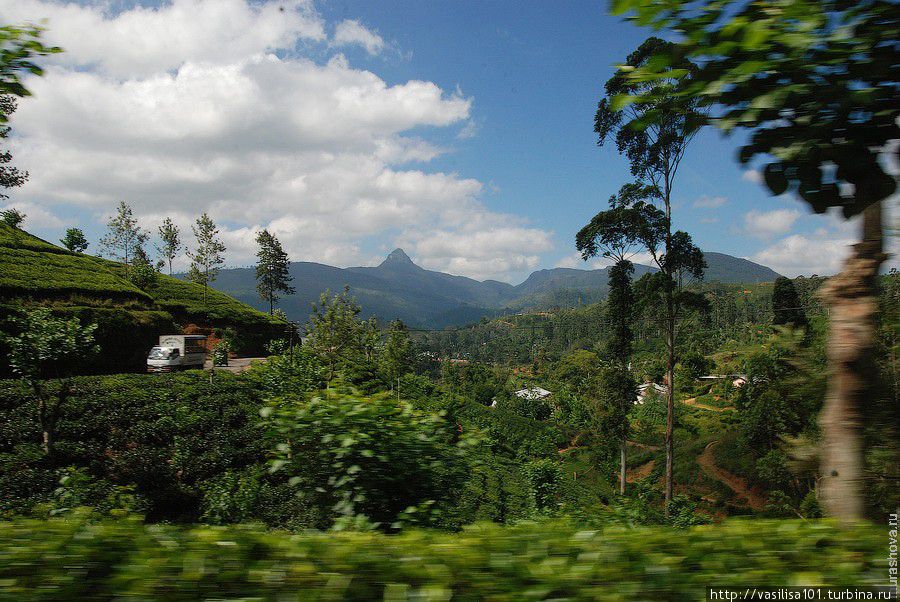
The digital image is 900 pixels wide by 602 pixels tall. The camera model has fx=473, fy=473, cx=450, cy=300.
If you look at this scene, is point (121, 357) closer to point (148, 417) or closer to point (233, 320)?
point (148, 417)

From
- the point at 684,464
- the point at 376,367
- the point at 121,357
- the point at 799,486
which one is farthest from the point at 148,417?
the point at 684,464

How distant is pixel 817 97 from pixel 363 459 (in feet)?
11.6

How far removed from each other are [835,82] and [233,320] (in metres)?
47.4

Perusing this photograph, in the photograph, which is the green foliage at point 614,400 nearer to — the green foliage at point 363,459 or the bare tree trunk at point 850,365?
the green foliage at point 363,459

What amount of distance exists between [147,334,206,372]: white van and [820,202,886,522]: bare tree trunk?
3112 cm

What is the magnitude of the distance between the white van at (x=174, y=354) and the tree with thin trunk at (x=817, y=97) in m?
31.1

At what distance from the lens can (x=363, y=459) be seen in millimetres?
3709

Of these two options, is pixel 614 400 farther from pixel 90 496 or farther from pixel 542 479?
pixel 90 496

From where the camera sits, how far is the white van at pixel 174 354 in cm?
2759

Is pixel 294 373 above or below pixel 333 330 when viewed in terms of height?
below

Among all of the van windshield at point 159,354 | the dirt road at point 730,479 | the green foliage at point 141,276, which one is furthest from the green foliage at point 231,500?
the green foliage at point 141,276

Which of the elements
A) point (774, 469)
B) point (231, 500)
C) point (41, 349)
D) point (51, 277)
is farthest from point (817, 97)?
point (51, 277)

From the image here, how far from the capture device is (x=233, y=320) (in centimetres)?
4406

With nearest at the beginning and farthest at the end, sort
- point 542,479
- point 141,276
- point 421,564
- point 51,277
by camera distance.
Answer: point 421,564, point 542,479, point 51,277, point 141,276
